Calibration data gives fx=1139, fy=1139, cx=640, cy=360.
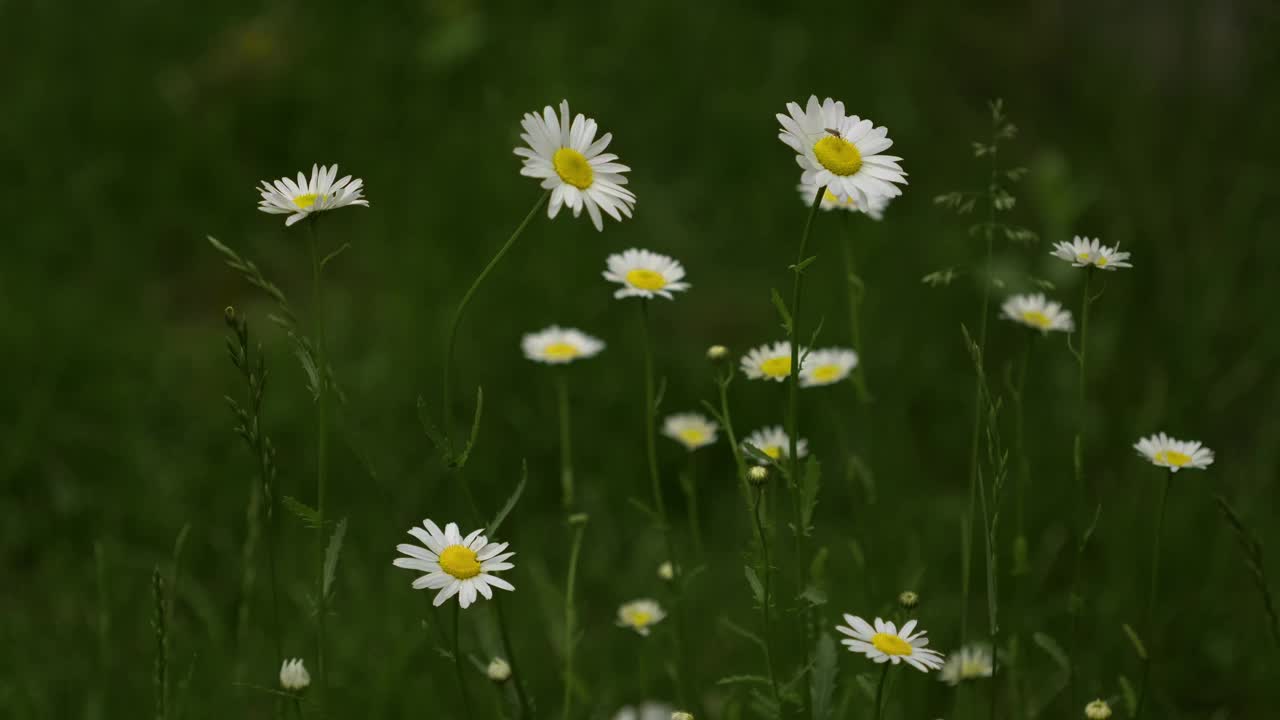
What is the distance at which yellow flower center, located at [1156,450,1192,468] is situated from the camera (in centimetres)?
136

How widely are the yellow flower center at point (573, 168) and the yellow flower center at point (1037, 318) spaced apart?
718 mm

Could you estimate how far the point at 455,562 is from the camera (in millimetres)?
1114

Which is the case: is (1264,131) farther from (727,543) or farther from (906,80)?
(727,543)

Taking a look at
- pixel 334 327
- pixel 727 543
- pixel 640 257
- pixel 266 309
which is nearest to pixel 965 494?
pixel 727 543

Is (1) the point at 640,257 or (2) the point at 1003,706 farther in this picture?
(2) the point at 1003,706

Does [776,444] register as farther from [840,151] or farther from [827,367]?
[840,151]

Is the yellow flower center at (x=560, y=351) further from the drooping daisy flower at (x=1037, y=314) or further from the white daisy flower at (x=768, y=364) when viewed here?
the drooping daisy flower at (x=1037, y=314)

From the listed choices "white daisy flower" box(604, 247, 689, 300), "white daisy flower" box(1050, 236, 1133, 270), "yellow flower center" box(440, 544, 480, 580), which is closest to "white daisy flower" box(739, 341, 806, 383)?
"white daisy flower" box(604, 247, 689, 300)

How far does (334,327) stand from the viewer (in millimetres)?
2881

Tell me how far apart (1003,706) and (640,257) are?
0.91 metres

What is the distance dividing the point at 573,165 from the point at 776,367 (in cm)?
49

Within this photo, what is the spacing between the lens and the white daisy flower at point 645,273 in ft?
4.70

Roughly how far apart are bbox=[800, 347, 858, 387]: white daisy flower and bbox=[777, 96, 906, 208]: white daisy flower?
462 mm

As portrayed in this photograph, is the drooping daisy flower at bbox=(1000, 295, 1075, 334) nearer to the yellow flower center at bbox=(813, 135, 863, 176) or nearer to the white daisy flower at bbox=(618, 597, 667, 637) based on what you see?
the yellow flower center at bbox=(813, 135, 863, 176)
